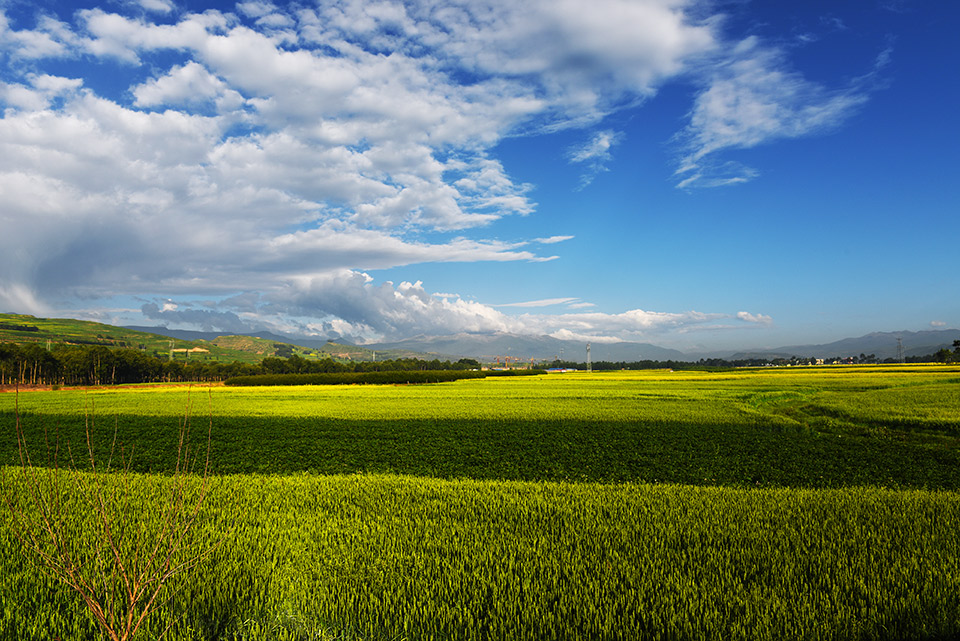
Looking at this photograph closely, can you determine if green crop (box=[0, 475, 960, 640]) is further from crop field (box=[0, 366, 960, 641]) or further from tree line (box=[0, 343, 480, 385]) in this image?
tree line (box=[0, 343, 480, 385])

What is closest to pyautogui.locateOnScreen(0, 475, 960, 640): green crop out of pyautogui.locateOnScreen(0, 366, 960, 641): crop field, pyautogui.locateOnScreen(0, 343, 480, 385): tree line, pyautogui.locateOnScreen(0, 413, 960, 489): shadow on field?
pyautogui.locateOnScreen(0, 366, 960, 641): crop field

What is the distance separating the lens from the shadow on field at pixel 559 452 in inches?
Result: 700

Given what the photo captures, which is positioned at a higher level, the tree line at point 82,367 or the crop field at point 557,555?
the crop field at point 557,555

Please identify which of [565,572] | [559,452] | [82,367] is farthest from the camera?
[82,367]

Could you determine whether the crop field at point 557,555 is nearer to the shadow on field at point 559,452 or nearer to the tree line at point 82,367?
the shadow on field at point 559,452

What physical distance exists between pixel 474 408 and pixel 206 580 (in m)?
34.6

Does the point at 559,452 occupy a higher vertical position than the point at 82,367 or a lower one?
higher

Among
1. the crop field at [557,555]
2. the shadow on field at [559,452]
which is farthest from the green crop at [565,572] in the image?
the shadow on field at [559,452]

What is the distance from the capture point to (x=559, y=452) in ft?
73.1

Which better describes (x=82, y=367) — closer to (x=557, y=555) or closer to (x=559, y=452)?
(x=559, y=452)

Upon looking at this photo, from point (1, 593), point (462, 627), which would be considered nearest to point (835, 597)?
point (462, 627)

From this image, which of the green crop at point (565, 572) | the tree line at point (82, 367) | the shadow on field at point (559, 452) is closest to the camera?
the green crop at point (565, 572)

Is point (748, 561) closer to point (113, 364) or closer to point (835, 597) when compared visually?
Answer: point (835, 597)

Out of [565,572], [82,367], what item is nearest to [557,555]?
[565,572]
